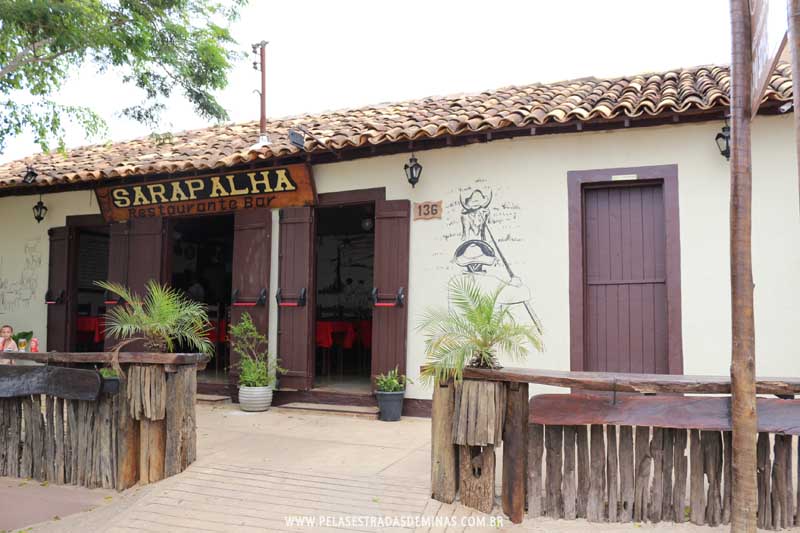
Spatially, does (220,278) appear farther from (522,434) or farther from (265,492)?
(522,434)

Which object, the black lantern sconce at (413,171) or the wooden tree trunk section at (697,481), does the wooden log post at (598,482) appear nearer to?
the wooden tree trunk section at (697,481)

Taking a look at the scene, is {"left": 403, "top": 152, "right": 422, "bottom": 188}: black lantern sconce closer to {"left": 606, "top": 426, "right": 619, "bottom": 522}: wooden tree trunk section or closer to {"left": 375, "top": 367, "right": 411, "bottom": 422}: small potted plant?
{"left": 375, "top": 367, "right": 411, "bottom": 422}: small potted plant

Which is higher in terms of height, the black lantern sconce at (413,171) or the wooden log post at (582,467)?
the black lantern sconce at (413,171)

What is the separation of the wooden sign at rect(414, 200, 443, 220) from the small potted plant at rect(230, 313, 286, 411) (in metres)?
2.50

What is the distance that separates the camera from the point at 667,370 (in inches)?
253

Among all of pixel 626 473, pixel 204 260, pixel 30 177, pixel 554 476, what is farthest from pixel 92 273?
pixel 626 473

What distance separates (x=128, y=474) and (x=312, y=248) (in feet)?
11.5

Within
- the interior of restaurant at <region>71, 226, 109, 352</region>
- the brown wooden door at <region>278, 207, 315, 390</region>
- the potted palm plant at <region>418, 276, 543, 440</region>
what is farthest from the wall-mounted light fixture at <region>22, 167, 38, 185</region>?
the potted palm plant at <region>418, 276, 543, 440</region>

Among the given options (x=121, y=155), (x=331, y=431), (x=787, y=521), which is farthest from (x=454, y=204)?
(x=121, y=155)

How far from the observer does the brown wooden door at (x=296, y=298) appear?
770 cm

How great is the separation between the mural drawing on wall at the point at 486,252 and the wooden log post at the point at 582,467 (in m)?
2.73

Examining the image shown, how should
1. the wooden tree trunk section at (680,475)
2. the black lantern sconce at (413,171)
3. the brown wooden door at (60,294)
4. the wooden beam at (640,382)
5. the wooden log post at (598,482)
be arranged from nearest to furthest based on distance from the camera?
the wooden beam at (640,382)
the wooden tree trunk section at (680,475)
the wooden log post at (598,482)
the black lantern sconce at (413,171)
the brown wooden door at (60,294)

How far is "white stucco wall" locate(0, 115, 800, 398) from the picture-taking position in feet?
20.0

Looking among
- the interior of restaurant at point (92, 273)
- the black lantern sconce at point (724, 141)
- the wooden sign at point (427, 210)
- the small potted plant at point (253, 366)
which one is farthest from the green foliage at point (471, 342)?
the interior of restaurant at point (92, 273)
